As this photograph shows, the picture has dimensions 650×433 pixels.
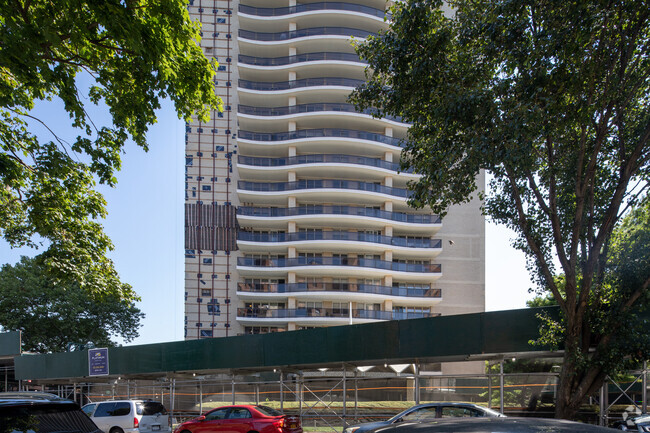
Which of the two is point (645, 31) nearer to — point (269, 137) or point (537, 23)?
point (537, 23)

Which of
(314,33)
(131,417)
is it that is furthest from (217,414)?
(314,33)

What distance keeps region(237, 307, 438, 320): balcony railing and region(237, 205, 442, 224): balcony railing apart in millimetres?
9020

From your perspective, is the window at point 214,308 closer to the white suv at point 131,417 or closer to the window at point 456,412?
the white suv at point 131,417

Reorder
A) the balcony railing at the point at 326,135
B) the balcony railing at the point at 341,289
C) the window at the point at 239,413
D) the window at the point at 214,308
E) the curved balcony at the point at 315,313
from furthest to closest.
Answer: the window at the point at 214,308 < the balcony railing at the point at 326,135 < the balcony railing at the point at 341,289 < the curved balcony at the point at 315,313 < the window at the point at 239,413

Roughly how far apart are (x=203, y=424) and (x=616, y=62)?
15.3 meters

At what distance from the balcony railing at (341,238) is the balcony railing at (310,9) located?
22696 mm

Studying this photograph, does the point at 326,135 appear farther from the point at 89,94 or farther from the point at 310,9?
the point at 89,94

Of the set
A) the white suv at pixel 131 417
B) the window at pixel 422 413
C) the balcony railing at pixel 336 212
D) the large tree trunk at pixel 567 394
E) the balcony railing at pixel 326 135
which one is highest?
the balcony railing at pixel 326 135

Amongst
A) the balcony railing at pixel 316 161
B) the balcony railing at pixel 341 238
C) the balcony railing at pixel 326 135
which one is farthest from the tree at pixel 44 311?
the balcony railing at pixel 326 135

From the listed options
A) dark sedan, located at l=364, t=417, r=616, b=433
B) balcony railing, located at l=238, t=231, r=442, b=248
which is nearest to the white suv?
dark sedan, located at l=364, t=417, r=616, b=433

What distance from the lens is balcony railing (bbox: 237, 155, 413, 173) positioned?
159 ft

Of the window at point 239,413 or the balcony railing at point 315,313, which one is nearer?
the window at point 239,413

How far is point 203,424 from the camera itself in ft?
51.3

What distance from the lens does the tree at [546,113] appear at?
11.5m
